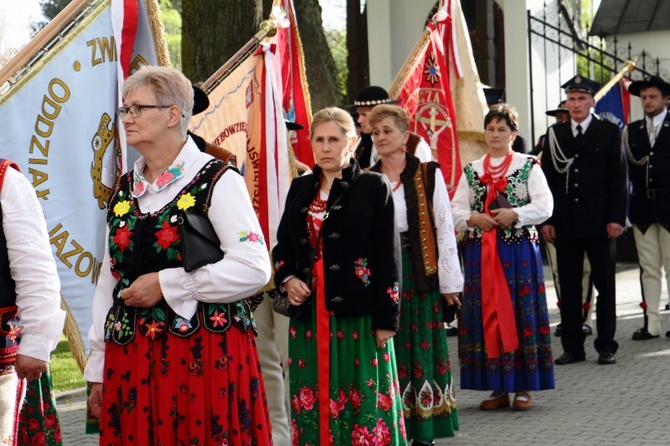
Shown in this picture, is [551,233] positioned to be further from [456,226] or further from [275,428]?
[275,428]

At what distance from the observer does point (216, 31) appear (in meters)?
10.2

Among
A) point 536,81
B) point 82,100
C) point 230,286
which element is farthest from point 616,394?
point 536,81

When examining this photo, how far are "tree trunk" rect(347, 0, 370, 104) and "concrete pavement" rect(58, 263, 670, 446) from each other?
9.17 m

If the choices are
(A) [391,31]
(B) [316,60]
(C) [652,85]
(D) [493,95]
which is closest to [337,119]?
(C) [652,85]

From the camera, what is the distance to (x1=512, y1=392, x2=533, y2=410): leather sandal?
7949mm

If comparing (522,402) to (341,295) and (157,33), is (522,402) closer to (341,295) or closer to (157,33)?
(341,295)

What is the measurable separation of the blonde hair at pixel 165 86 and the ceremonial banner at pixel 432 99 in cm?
530

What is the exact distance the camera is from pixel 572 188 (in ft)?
32.1

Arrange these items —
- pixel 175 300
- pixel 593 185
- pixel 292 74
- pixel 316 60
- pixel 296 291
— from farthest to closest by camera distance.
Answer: pixel 316 60, pixel 593 185, pixel 292 74, pixel 296 291, pixel 175 300

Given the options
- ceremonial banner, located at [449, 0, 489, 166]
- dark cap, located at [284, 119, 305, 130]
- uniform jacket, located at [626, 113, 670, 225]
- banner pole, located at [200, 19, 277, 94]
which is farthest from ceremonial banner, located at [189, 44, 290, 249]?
uniform jacket, located at [626, 113, 670, 225]

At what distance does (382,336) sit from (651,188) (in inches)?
240

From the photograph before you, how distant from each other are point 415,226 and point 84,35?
2.10 meters

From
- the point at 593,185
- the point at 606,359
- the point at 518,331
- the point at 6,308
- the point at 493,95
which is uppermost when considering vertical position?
the point at 493,95

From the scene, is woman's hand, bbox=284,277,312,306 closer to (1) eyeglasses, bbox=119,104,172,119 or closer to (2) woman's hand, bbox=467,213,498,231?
(1) eyeglasses, bbox=119,104,172,119
